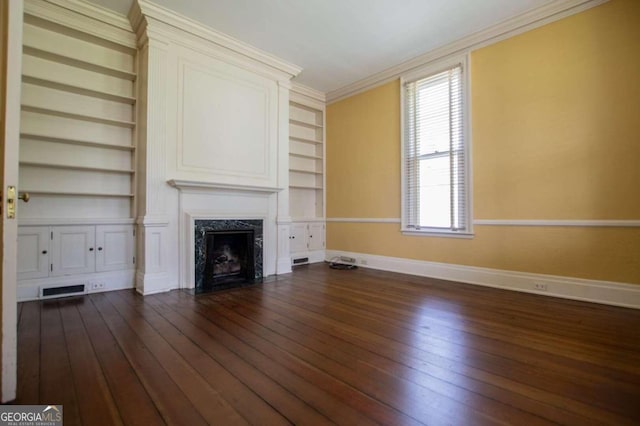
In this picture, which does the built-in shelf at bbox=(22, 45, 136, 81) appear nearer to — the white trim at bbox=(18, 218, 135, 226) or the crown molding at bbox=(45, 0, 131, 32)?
the crown molding at bbox=(45, 0, 131, 32)

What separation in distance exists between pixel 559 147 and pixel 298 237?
3845 mm

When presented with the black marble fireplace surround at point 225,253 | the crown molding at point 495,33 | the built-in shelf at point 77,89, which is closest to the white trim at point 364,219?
the black marble fireplace surround at point 225,253

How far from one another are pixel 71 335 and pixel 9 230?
3.85ft

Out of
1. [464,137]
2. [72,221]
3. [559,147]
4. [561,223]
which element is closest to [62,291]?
[72,221]

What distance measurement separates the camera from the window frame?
3.81 m

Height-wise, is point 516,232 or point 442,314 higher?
point 516,232

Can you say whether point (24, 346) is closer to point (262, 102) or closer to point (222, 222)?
point (222, 222)

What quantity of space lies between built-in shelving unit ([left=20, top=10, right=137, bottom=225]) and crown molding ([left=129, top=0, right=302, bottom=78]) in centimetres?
48

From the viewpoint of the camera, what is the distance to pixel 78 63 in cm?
330

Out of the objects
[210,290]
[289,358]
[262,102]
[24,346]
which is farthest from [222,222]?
[289,358]

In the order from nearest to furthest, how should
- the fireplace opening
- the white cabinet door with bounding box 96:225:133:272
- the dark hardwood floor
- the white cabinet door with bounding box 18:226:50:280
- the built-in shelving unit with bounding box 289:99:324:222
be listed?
the dark hardwood floor, the white cabinet door with bounding box 18:226:50:280, the white cabinet door with bounding box 96:225:133:272, the fireplace opening, the built-in shelving unit with bounding box 289:99:324:222

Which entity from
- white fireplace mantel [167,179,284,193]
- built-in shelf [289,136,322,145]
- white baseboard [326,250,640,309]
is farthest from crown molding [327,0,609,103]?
white baseboard [326,250,640,309]

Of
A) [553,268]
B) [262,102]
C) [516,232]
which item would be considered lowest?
[553,268]

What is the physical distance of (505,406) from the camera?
4.43 ft
